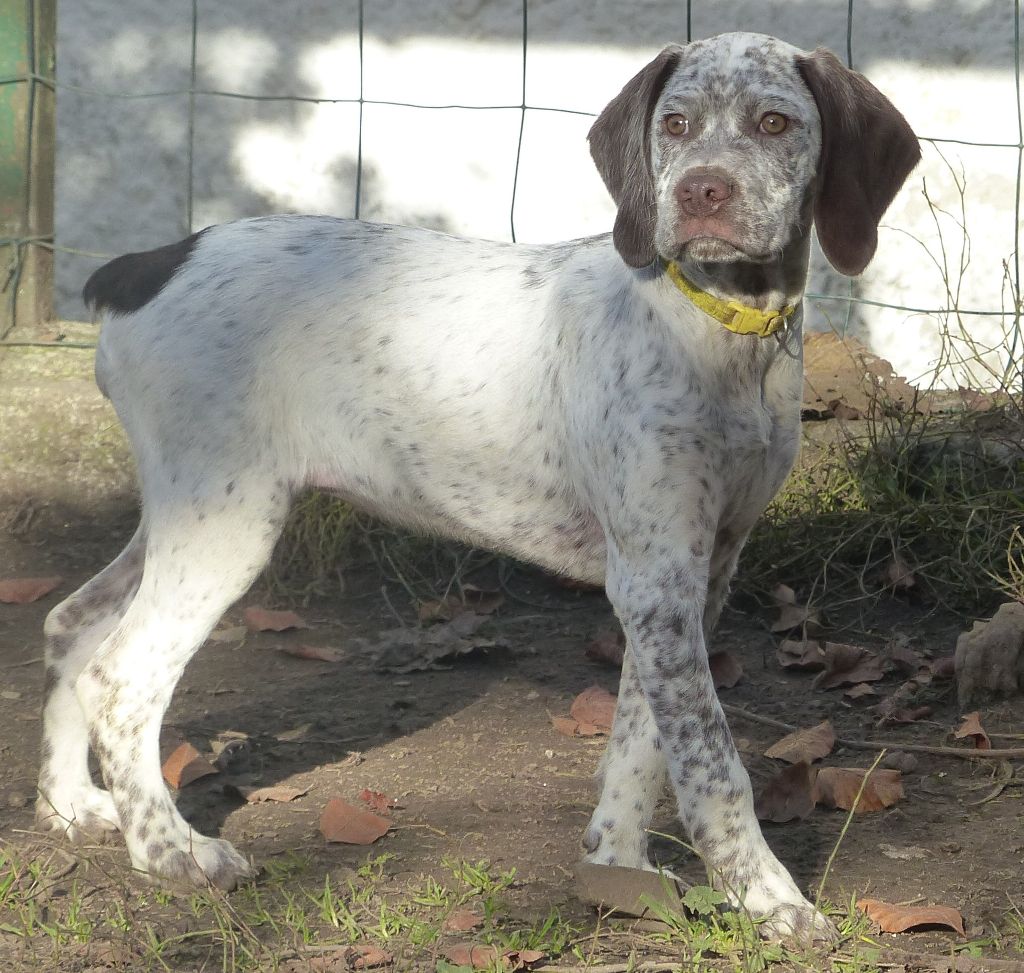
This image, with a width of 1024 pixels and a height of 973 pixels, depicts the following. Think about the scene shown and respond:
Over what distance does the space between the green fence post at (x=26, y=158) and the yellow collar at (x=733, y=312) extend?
10.6ft

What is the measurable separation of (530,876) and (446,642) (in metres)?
1.46

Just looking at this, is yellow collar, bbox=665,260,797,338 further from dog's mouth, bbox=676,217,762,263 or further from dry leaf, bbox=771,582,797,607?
dry leaf, bbox=771,582,797,607

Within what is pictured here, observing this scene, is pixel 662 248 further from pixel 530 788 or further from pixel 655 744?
pixel 530 788

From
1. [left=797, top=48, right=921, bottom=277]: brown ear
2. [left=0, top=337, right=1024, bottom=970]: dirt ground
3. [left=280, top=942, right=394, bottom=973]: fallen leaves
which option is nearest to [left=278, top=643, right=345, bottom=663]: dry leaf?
[left=0, top=337, right=1024, bottom=970]: dirt ground

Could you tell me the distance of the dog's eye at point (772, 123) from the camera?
2.87m

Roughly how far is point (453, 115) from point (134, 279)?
8.27 feet

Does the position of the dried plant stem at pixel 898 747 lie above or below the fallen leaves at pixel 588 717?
above

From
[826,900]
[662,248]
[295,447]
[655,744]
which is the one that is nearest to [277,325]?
[295,447]

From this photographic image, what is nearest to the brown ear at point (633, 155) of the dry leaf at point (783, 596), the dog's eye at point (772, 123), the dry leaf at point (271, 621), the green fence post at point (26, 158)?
the dog's eye at point (772, 123)

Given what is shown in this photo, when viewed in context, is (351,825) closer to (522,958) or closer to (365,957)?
(365,957)

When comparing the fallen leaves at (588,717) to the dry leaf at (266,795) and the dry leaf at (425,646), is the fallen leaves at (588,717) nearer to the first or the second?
the dry leaf at (425,646)

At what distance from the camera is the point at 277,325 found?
10.6ft

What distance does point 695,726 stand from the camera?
2.80 m

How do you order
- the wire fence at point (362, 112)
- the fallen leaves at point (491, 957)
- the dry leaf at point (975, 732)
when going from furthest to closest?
the wire fence at point (362, 112), the dry leaf at point (975, 732), the fallen leaves at point (491, 957)
